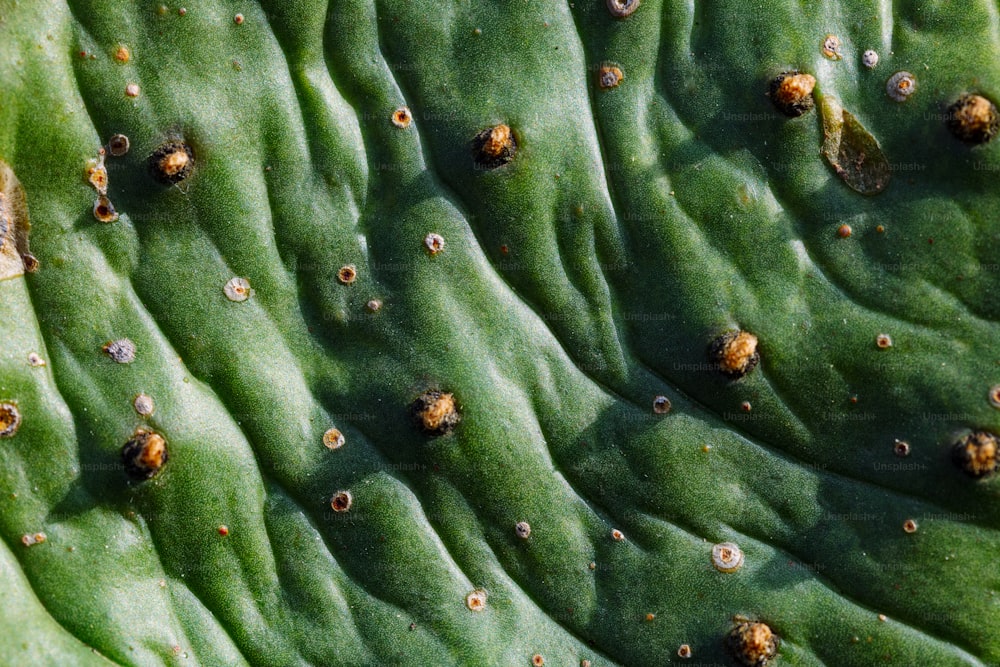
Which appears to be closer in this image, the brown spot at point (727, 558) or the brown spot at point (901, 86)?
the brown spot at point (901, 86)

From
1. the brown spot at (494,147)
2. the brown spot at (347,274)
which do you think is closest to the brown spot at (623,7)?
the brown spot at (494,147)

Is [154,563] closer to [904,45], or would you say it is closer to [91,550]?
[91,550]

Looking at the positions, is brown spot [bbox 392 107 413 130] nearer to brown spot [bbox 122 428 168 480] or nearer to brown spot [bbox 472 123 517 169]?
brown spot [bbox 472 123 517 169]

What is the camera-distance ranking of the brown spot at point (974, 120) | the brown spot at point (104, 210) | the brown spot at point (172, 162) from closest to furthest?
the brown spot at point (974, 120), the brown spot at point (172, 162), the brown spot at point (104, 210)

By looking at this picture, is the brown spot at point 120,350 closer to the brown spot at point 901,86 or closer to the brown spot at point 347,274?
the brown spot at point 347,274

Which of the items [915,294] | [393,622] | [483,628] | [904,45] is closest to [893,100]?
[904,45]

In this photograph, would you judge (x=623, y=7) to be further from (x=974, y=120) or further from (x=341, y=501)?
(x=341, y=501)

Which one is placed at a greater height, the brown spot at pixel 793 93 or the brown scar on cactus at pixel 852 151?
the brown spot at pixel 793 93
